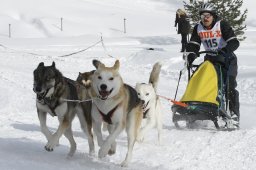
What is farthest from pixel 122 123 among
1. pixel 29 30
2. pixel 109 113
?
pixel 29 30

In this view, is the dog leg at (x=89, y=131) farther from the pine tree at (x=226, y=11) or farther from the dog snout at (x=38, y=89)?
the pine tree at (x=226, y=11)

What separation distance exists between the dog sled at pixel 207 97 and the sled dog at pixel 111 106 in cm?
181

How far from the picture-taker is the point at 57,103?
481 cm

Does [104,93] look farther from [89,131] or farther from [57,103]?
[89,131]

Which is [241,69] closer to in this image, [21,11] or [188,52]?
[188,52]

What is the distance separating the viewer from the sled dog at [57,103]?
4723 mm

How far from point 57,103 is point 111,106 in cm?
55

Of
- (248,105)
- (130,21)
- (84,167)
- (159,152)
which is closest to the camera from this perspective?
(84,167)

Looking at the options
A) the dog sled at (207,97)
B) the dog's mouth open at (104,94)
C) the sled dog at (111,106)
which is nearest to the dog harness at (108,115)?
the sled dog at (111,106)

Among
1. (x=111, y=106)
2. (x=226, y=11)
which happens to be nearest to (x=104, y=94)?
(x=111, y=106)

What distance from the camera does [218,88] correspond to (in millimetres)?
6641

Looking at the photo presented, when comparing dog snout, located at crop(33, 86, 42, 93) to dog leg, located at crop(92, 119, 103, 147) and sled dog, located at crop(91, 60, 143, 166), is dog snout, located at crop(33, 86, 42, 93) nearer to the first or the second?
sled dog, located at crop(91, 60, 143, 166)

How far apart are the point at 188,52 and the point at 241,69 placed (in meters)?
7.76

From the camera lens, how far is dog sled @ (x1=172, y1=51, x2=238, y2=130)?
6.54 m
